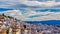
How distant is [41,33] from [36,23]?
5.5 inches

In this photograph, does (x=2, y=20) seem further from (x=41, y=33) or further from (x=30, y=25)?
(x=41, y=33)

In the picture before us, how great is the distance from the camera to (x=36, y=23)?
4.65 ft

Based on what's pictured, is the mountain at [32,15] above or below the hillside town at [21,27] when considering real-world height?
above

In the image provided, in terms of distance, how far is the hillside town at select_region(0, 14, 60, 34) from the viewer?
4.60ft

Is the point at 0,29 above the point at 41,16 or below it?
below

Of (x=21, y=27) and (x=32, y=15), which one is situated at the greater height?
(x=32, y=15)

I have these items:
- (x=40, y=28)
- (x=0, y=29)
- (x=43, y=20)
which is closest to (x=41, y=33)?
(x=40, y=28)

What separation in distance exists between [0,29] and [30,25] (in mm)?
375

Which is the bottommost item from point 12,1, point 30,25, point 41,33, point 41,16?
point 41,33

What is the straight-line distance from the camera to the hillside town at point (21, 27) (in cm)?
140

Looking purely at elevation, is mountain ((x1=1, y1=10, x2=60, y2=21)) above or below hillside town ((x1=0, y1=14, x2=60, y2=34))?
above

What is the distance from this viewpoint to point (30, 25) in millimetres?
1412

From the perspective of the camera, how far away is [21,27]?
1.41 metres

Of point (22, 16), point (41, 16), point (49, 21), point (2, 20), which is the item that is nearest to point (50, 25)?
point (49, 21)
